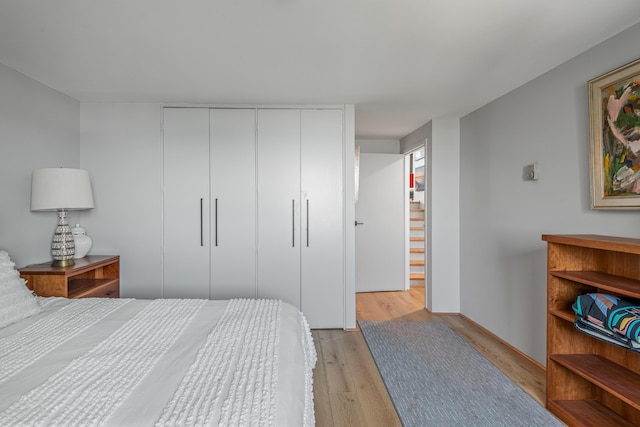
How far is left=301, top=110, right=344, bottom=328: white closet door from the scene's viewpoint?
3.44m

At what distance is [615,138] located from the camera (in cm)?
199

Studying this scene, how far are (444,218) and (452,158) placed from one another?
71 cm

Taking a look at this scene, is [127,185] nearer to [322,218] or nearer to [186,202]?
[186,202]

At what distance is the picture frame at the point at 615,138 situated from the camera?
188cm

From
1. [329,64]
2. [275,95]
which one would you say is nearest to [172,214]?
[275,95]

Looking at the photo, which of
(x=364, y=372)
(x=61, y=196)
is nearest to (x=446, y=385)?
(x=364, y=372)

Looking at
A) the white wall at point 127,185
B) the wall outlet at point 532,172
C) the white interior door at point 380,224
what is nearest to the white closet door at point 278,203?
the white wall at point 127,185

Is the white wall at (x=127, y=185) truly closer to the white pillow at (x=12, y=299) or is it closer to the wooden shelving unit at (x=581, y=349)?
the white pillow at (x=12, y=299)

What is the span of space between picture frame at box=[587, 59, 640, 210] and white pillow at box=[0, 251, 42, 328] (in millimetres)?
3433

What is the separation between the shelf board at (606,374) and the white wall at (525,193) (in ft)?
1.97

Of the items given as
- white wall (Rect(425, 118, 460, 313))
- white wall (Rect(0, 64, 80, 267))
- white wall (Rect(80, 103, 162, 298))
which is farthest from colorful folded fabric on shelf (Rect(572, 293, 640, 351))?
white wall (Rect(0, 64, 80, 267))

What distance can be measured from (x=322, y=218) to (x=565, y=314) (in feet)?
7.02

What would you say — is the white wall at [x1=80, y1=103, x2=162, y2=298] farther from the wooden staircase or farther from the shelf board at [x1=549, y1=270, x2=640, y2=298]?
the wooden staircase

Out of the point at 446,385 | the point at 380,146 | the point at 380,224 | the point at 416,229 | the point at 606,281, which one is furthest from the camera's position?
the point at 416,229
